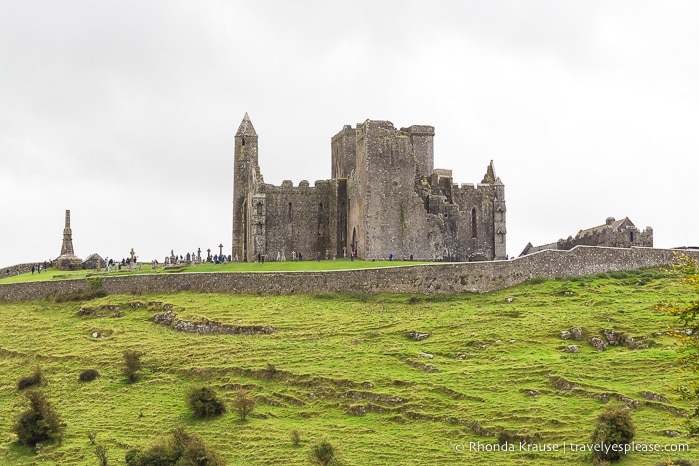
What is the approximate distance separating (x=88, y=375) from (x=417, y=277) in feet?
73.3

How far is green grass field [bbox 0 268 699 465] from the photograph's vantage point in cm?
4794

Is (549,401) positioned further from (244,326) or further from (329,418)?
(244,326)

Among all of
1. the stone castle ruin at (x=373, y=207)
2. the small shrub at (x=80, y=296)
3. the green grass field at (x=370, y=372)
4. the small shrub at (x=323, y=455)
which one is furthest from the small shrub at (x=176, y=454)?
the stone castle ruin at (x=373, y=207)

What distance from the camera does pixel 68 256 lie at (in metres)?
95.3

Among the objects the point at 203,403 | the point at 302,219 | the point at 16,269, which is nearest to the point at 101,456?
the point at 203,403

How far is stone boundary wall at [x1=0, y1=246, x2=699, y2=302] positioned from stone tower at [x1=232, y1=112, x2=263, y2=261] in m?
16.1

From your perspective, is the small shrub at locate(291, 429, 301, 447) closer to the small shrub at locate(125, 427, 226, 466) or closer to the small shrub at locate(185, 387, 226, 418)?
the small shrub at locate(125, 427, 226, 466)

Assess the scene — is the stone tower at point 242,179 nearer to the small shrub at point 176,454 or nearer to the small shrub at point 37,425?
the small shrub at point 37,425

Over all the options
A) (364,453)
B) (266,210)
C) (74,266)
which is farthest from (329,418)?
(74,266)

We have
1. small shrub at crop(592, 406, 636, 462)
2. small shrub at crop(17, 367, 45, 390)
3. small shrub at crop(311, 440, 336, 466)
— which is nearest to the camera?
small shrub at crop(592, 406, 636, 462)

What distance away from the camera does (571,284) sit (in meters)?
69.5

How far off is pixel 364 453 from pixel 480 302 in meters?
22.1

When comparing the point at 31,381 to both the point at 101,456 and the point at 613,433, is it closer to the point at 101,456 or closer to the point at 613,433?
the point at 101,456

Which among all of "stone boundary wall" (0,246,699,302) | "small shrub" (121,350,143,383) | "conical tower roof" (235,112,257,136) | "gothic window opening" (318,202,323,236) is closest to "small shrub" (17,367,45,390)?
"small shrub" (121,350,143,383)
